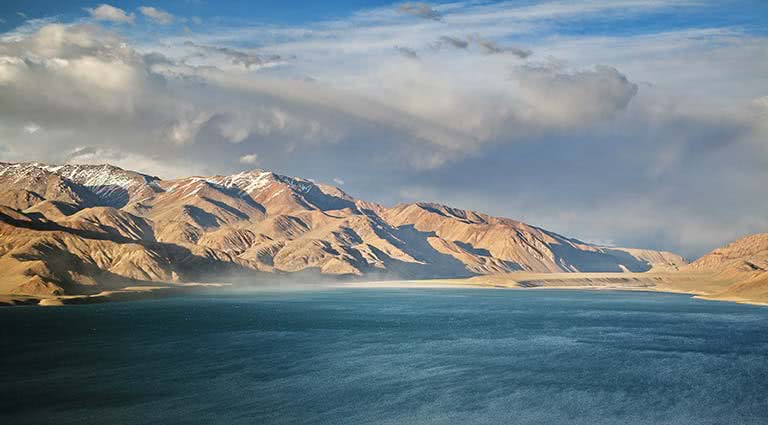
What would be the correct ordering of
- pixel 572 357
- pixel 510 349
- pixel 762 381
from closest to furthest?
pixel 762 381, pixel 572 357, pixel 510 349

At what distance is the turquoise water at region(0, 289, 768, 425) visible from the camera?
50719 millimetres

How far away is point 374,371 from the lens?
69312mm

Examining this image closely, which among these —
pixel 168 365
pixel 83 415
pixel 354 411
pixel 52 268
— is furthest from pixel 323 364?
pixel 52 268

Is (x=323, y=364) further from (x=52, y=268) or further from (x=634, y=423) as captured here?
(x=52, y=268)

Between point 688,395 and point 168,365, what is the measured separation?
49.7 m

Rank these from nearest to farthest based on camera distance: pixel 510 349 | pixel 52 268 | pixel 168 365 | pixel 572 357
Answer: pixel 168 365
pixel 572 357
pixel 510 349
pixel 52 268

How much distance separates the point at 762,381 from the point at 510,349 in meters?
30.7

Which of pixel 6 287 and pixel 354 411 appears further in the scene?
pixel 6 287

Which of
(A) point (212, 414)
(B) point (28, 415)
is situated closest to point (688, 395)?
(A) point (212, 414)

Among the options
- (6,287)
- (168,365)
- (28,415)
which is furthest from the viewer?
(6,287)

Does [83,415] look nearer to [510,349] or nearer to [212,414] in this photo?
[212,414]

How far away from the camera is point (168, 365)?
70562 mm

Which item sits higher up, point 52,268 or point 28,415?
point 52,268

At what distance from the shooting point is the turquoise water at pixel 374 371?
50719 millimetres
